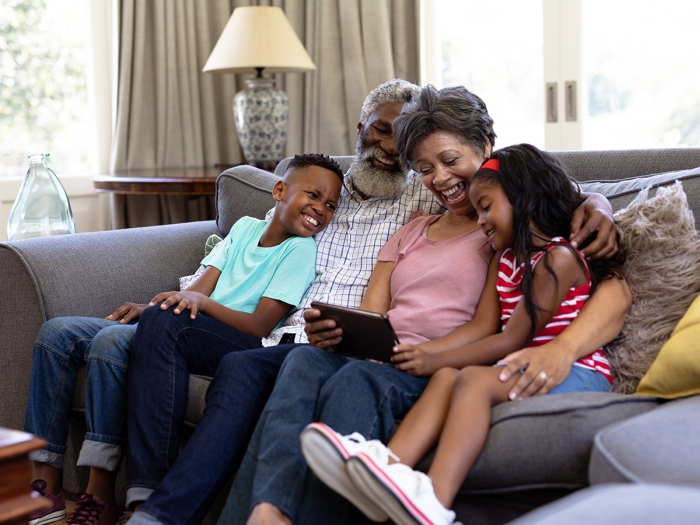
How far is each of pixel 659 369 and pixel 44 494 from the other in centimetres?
138

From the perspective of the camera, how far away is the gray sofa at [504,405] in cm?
127

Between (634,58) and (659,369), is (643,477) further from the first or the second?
(634,58)

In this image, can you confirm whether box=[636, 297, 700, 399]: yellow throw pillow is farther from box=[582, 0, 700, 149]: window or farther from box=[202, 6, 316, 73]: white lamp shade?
box=[202, 6, 316, 73]: white lamp shade

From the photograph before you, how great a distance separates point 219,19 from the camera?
3779mm

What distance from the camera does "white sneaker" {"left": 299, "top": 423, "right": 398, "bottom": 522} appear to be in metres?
1.21

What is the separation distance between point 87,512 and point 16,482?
81cm

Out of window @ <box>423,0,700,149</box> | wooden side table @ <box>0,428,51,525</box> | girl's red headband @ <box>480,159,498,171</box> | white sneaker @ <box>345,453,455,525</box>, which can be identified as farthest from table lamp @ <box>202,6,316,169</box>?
wooden side table @ <box>0,428,51,525</box>

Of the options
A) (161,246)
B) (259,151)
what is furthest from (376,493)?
(259,151)

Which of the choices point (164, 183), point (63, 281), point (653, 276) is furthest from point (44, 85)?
point (653, 276)

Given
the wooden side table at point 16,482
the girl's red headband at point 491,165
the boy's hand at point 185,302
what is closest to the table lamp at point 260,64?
the boy's hand at point 185,302

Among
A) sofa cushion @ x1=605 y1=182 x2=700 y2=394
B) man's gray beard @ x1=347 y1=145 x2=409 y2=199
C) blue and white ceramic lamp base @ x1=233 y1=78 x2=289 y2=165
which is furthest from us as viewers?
blue and white ceramic lamp base @ x1=233 y1=78 x2=289 y2=165

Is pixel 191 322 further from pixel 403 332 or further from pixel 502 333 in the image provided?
pixel 502 333

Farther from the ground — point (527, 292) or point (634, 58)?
point (634, 58)

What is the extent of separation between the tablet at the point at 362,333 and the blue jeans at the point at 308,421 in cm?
4
